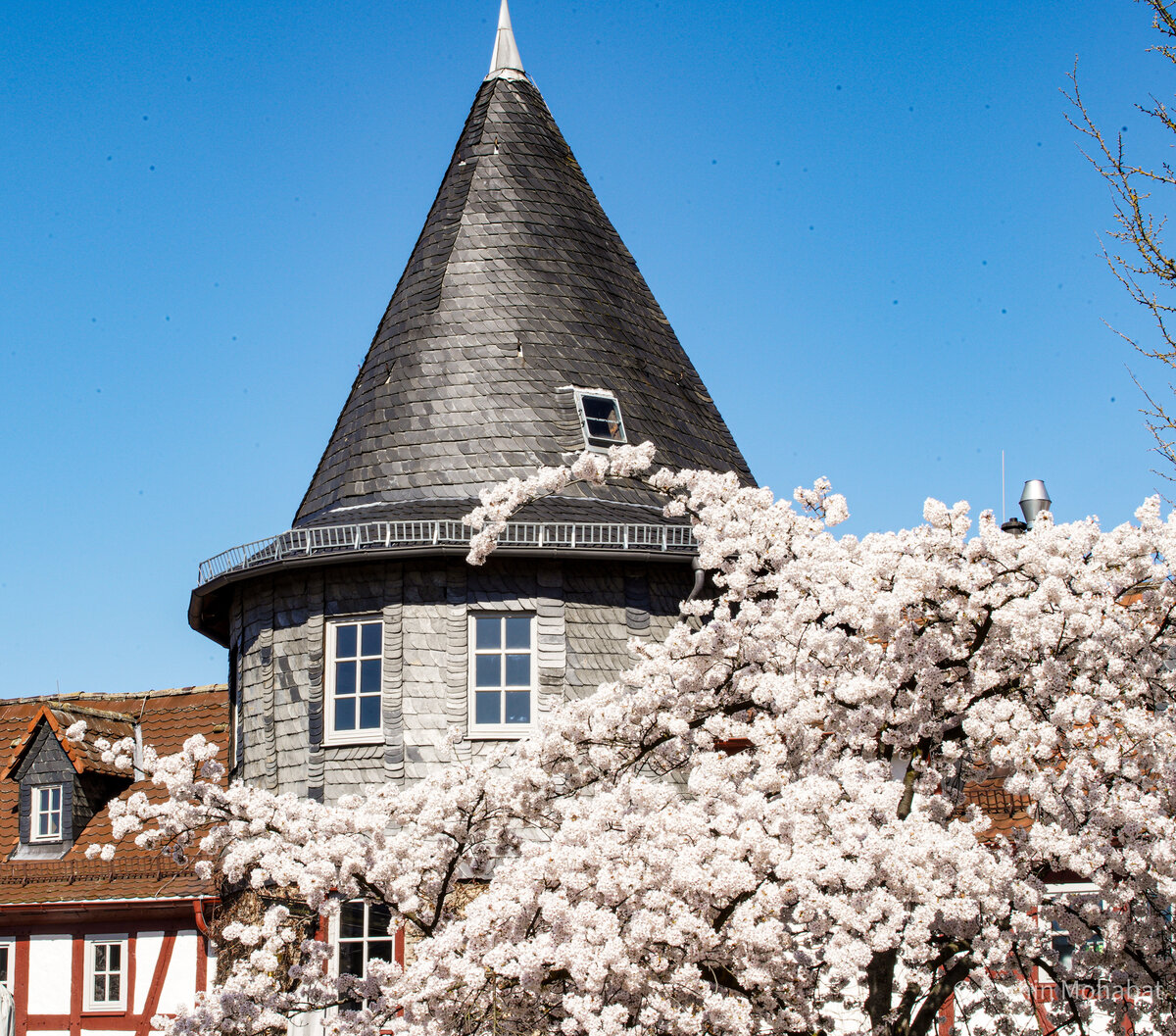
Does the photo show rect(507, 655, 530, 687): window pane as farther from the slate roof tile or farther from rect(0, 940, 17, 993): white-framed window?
rect(0, 940, 17, 993): white-framed window

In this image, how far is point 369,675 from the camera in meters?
17.2

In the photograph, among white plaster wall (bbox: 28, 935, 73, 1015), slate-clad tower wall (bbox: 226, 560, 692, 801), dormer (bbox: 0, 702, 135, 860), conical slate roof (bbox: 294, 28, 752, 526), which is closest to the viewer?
slate-clad tower wall (bbox: 226, 560, 692, 801)

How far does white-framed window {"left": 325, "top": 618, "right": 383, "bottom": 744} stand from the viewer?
17.0 meters

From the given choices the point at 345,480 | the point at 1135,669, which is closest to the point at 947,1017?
the point at 1135,669

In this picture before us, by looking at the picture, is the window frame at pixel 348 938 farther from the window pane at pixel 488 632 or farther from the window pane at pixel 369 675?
the window pane at pixel 488 632

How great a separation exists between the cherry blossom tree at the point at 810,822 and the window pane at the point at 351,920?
5.03 m

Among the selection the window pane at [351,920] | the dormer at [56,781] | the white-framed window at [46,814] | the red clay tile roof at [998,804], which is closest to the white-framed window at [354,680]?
the window pane at [351,920]

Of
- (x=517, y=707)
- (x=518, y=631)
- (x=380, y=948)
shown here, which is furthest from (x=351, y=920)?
(x=518, y=631)

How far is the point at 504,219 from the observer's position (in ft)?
67.4

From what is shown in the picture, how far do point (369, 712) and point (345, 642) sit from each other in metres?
0.89

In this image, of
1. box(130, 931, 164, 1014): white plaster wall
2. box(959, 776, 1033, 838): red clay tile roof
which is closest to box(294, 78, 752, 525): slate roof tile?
box(959, 776, 1033, 838): red clay tile roof

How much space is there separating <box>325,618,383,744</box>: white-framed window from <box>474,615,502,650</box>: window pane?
1.14 metres

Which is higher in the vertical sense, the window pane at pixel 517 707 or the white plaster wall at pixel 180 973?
the window pane at pixel 517 707

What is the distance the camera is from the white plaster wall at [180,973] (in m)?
18.5
